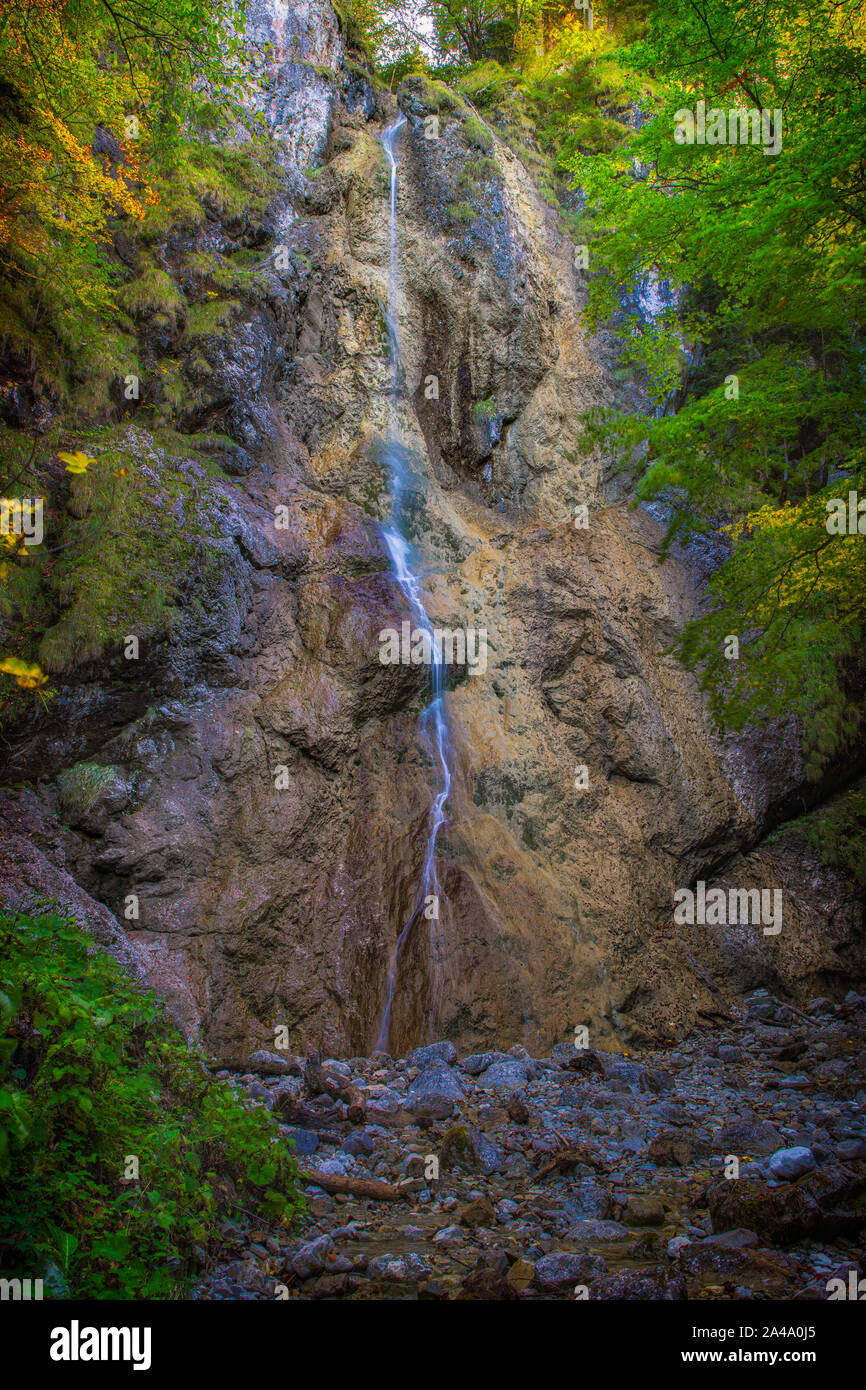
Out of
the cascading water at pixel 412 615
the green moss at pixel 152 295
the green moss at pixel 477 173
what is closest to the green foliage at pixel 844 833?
the cascading water at pixel 412 615

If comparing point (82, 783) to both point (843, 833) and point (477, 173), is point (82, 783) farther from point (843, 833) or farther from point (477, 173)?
point (477, 173)

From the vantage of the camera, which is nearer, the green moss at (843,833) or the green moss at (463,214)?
the green moss at (843,833)

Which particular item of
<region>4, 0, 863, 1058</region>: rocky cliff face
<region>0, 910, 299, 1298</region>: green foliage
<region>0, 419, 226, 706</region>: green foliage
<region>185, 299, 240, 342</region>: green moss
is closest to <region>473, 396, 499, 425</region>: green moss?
<region>4, 0, 863, 1058</region>: rocky cliff face

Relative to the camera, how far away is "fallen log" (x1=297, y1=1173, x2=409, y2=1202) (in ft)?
17.2

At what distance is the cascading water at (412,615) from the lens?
378 inches

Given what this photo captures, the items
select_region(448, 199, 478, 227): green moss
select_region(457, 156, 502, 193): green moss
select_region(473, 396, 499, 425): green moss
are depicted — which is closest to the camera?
select_region(473, 396, 499, 425): green moss

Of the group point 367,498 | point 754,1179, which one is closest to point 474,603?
point 367,498

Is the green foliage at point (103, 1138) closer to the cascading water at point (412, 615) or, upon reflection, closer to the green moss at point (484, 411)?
the cascading water at point (412, 615)

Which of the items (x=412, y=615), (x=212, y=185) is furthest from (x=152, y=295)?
(x=412, y=615)

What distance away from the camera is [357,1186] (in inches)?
208

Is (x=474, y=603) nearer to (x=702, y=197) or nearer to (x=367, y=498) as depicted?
(x=367, y=498)

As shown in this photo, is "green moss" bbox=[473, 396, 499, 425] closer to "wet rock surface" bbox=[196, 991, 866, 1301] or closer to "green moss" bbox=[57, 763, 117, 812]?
"green moss" bbox=[57, 763, 117, 812]

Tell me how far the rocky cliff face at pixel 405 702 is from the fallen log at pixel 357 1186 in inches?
81.4

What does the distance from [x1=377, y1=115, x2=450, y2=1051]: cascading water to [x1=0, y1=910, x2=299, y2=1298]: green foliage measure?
14.2ft
